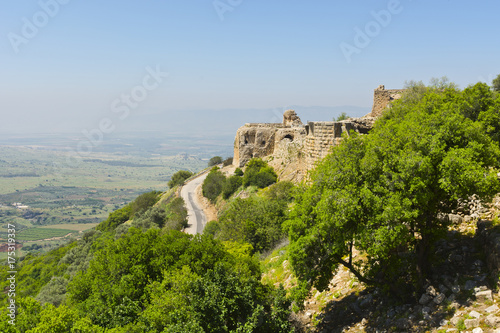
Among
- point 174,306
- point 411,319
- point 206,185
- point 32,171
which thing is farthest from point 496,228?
point 32,171

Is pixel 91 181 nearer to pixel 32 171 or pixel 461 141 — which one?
pixel 32 171

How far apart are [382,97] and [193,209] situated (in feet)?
82.9

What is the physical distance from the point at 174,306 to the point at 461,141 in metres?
9.60

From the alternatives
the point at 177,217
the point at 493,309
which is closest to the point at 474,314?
the point at 493,309

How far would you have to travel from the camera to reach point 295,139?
36875 mm

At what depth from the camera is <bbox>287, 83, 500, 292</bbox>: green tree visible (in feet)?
29.4

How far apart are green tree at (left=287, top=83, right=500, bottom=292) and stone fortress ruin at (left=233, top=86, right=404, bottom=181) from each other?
793 cm

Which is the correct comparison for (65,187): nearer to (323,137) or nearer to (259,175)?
(259,175)

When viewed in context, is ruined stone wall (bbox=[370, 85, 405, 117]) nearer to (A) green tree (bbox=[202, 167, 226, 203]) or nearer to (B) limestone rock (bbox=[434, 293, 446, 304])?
(A) green tree (bbox=[202, 167, 226, 203])

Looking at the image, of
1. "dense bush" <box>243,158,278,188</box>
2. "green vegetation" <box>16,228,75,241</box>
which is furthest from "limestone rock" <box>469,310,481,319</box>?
"green vegetation" <box>16,228,75,241</box>

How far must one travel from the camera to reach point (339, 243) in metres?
9.91

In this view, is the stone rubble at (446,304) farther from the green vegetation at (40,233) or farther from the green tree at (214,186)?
the green vegetation at (40,233)

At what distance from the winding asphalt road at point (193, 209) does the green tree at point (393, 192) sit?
65.1ft

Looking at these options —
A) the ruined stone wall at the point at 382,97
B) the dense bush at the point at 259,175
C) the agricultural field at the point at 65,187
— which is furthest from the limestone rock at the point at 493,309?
the agricultural field at the point at 65,187
